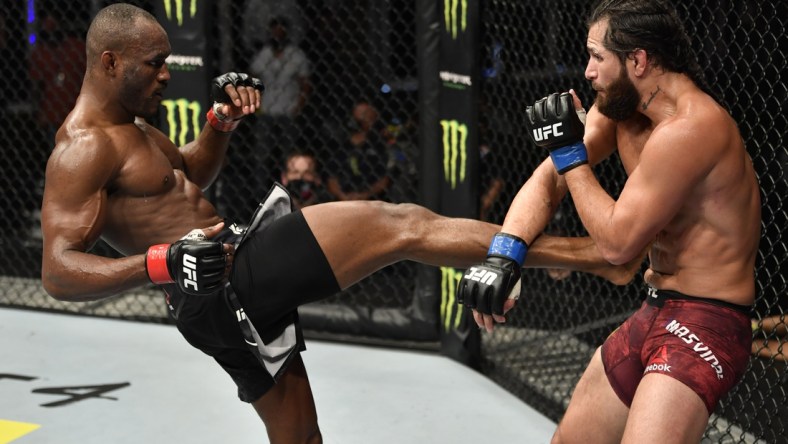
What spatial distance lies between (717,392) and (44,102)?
17.2 feet

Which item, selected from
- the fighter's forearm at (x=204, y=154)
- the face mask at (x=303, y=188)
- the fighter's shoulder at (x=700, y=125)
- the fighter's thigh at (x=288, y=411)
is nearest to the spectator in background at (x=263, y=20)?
the face mask at (x=303, y=188)

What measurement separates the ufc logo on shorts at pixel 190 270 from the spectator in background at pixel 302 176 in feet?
9.96

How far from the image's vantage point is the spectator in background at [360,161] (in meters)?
5.07

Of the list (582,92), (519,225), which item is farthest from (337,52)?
(519,225)

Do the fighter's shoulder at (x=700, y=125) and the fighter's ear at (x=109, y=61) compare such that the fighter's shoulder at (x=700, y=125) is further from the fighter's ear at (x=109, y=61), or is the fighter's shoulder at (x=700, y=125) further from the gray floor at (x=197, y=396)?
the gray floor at (x=197, y=396)

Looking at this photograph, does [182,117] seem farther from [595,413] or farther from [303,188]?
[595,413]

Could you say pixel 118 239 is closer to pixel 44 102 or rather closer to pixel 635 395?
pixel 635 395

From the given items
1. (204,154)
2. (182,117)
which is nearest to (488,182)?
(182,117)

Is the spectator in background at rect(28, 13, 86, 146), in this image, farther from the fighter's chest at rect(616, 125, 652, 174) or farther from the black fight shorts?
the fighter's chest at rect(616, 125, 652, 174)

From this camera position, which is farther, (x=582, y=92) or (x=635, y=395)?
(x=582, y=92)

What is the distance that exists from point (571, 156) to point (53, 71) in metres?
4.81

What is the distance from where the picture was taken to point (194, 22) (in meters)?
4.58

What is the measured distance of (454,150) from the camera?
13.7 ft

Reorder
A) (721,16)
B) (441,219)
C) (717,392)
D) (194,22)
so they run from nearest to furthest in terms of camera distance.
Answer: (717,392), (441,219), (721,16), (194,22)
